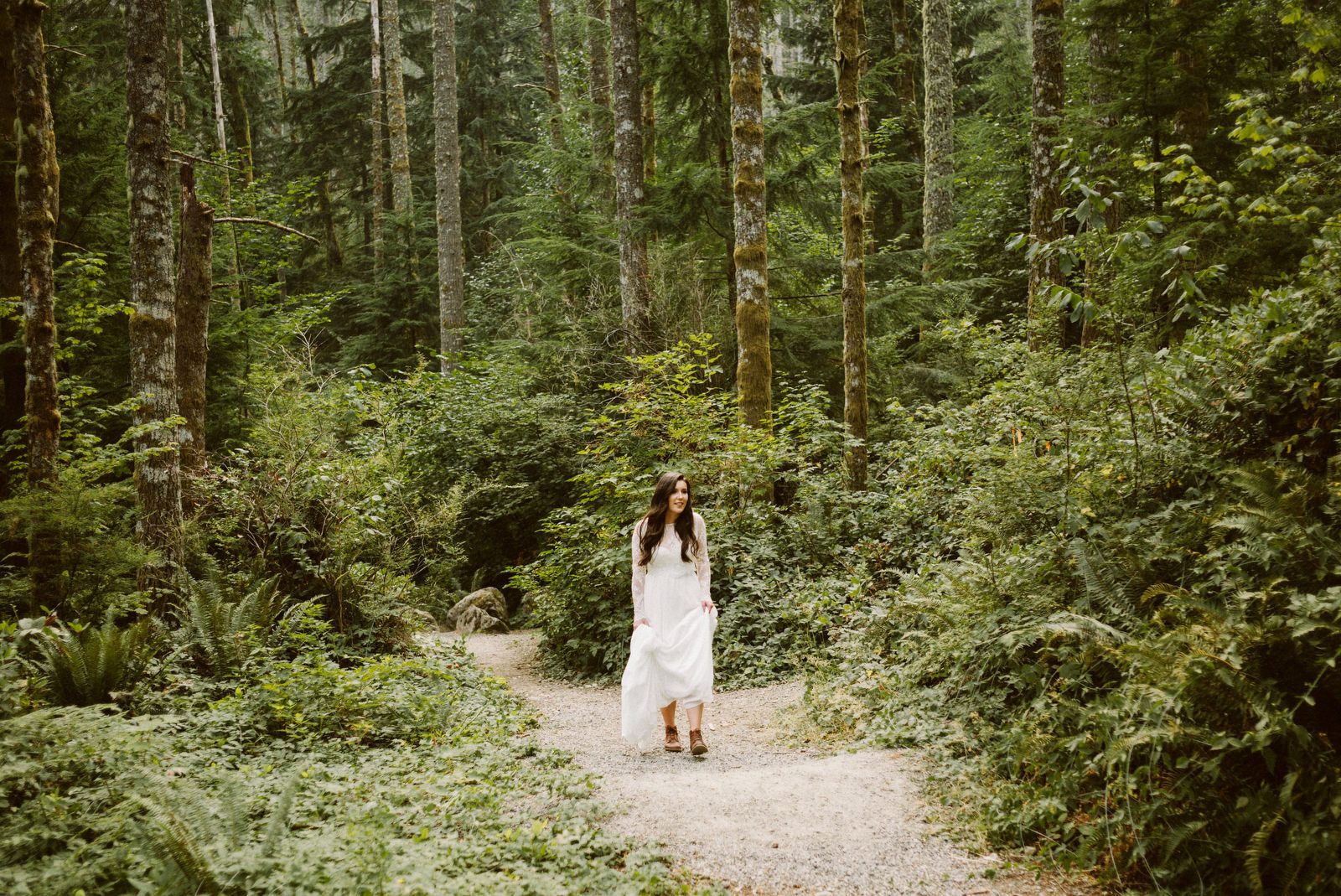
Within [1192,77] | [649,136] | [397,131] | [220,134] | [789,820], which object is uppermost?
[397,131]

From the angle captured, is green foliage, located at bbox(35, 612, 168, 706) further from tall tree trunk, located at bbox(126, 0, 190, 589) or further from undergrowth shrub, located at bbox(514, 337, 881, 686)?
undergrowth shrub, located at bbox(514, 337, 881, 686)

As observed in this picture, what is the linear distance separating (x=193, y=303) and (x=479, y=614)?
20.8 feet

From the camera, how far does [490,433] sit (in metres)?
15.4

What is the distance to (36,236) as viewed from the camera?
8.02 m

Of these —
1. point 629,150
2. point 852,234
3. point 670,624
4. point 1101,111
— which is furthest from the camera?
point 629,150

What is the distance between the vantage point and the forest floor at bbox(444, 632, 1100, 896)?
3.96m

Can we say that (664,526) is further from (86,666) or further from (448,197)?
(448,197)

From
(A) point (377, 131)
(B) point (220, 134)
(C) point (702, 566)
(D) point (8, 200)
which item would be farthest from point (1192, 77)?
(A) point (377, 131)

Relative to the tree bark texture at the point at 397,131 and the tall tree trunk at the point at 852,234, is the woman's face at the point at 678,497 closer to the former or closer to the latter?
the tall tree trunk at the point at 852,234

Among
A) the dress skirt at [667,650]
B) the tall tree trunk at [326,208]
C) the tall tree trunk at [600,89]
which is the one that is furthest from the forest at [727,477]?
the tall tree trunk at [326,208]

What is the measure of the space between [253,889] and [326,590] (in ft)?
20.2

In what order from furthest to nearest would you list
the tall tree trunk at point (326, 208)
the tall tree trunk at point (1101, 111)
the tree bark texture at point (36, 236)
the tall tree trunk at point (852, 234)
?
the tall tree trunk at point (326, 208) < the tall tree trunk at point (852, 234) < the tall tree trunk at point (1101, 111) < the tree bark texture at point (36, 236)

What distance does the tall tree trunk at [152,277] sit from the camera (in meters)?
8.82

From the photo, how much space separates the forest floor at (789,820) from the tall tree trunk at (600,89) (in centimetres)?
1300
